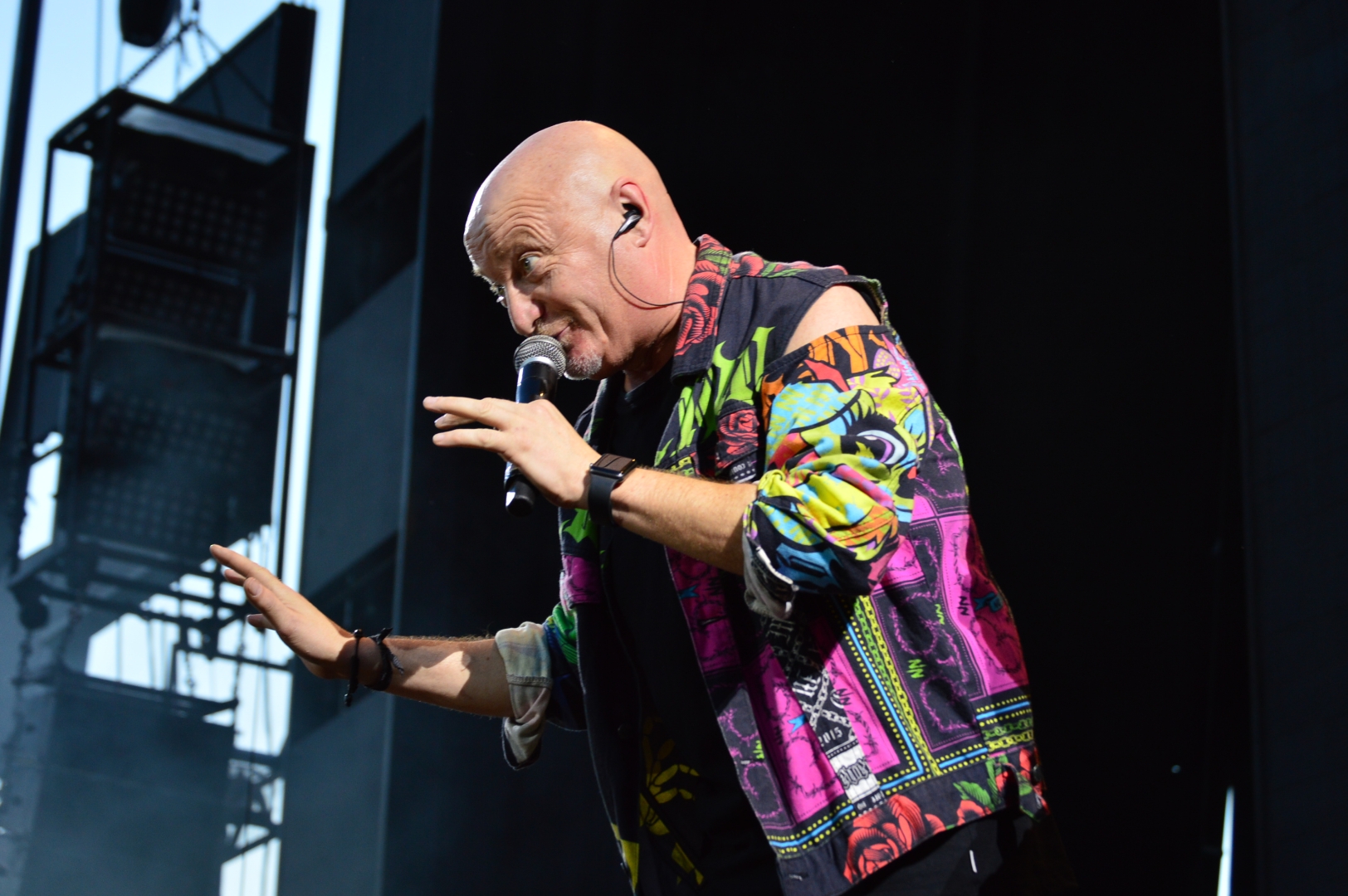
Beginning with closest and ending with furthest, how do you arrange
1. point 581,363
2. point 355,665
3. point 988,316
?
1. point 581,363
2. point 355,665
3. point 988,316

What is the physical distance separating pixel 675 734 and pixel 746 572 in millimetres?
291

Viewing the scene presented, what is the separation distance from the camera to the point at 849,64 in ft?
10.3

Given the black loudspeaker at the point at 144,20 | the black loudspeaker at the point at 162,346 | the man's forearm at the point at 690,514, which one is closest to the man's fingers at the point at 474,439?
the man's forearm at the point at 690,514

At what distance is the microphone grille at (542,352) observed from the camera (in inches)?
59.6

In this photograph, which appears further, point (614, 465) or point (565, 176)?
point (565, 176)

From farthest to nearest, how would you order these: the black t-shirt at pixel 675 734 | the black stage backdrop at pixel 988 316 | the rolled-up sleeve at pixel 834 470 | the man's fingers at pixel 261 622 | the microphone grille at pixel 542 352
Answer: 1. the black stage backdrop at pixel 988 316
2. the man's fingers at pixel 261 622
3. the microphone grille at pixel 542 352
4. the black t-shirt at pixel 675 734
5. the rolled-up sleeve at pixel 834 470

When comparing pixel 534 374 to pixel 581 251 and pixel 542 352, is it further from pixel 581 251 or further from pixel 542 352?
pixel 581 251

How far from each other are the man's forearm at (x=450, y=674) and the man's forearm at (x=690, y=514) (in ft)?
1.75

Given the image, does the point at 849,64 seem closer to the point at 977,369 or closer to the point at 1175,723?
the point at 977,369

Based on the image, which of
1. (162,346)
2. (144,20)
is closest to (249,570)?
(162,346)

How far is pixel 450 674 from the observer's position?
1729 millimetres

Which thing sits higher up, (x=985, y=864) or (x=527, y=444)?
(x=527, y=444)

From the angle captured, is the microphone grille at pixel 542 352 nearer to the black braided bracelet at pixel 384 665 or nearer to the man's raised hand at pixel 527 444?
the man's raised hand at pixel 527 444

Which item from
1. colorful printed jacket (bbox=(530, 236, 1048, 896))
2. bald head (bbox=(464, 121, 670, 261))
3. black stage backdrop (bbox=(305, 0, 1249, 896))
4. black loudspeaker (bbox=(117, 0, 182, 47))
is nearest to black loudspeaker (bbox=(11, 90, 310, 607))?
black loudspeaker (bbox=(117, 0, 182, 47))
